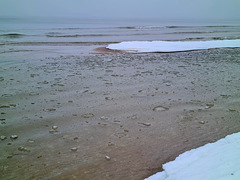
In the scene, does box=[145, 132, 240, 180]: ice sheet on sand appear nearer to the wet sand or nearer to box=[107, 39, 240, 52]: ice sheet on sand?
the wet sand

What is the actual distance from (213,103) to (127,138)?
2.24 m

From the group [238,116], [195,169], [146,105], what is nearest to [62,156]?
[195,169]

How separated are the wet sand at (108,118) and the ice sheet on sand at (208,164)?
0.20 meters

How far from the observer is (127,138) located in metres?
3.11

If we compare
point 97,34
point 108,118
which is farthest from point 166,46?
point 97,34

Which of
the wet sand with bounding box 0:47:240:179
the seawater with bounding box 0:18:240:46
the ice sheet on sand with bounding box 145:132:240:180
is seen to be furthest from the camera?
the seawater with bounding box 0:18:240:46

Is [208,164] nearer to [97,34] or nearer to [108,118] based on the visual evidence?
[108,118]

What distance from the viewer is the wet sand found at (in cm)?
257

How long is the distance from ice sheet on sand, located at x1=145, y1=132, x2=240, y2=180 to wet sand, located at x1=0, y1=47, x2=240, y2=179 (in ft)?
0.65

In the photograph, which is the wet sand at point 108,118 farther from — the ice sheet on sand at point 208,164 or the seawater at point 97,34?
the seawater at point 97,34

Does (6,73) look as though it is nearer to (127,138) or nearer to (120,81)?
(120,81)

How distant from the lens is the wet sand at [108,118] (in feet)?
8.43

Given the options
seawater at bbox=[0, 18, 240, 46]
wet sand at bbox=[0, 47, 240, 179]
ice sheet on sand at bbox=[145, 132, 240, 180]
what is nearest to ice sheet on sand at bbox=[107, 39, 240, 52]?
seawater at bbox=[0, 18, 240, 46]

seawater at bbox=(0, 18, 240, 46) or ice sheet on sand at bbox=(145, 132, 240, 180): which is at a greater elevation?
seawater at bbox=(0, 18, 240, 46)
